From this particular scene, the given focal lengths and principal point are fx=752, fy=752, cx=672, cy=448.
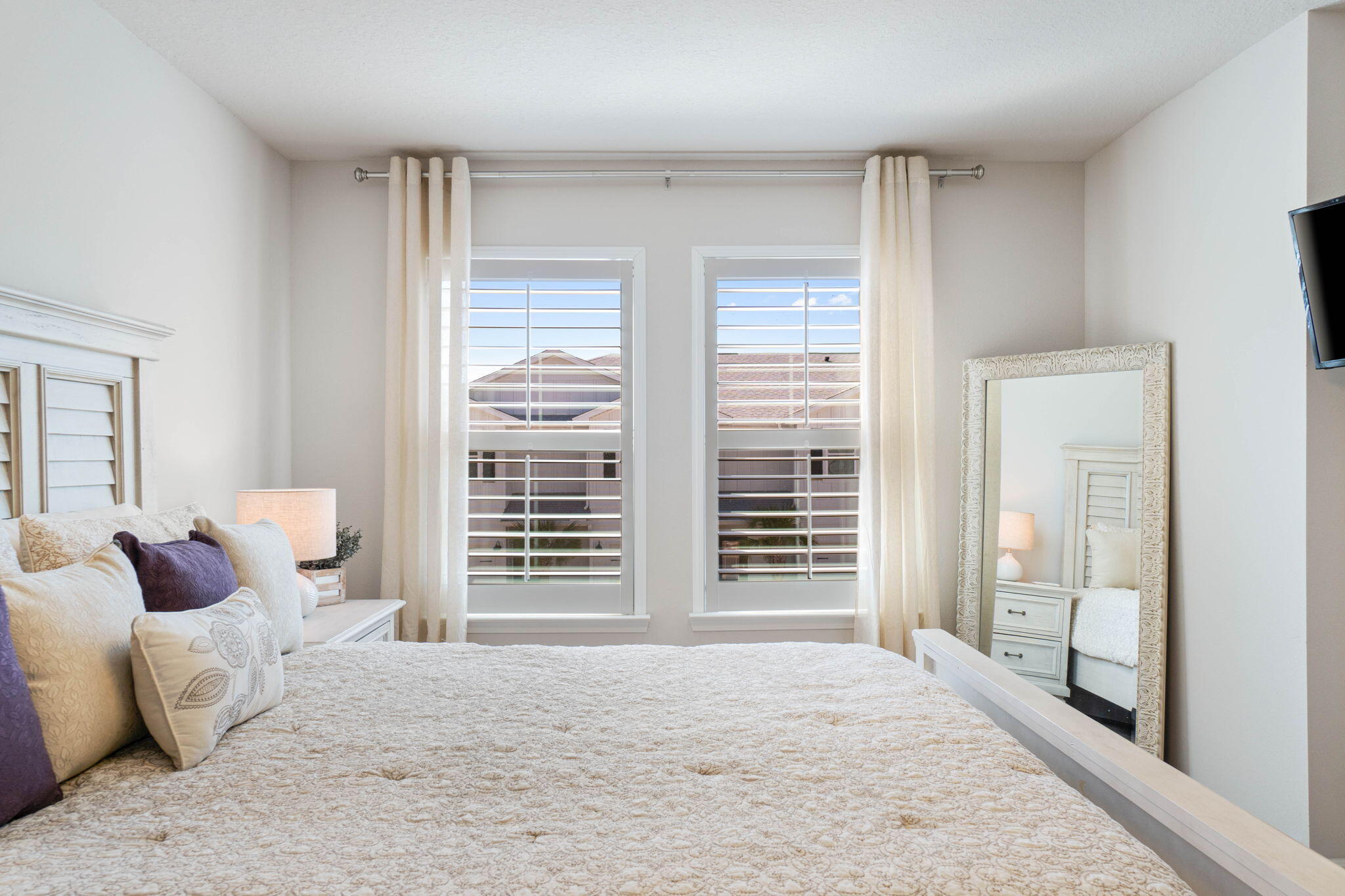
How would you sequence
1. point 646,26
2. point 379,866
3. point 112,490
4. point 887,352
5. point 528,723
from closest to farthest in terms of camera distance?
point 379,866, point 528,723, point 112,490, point 646,26, point 887,352

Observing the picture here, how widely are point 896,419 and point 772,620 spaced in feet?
3.46

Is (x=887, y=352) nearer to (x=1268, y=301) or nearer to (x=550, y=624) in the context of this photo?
(x=1268, y=301)

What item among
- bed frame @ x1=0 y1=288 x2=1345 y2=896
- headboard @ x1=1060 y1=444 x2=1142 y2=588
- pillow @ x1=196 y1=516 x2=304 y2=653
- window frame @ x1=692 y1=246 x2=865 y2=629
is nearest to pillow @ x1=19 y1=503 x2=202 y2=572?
pillow @ x1=196 y1=516 x2=304 y2=653

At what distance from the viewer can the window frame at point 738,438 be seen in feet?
11.2

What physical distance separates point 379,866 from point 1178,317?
313cm

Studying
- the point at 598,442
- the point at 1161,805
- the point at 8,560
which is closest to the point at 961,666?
the point at 1161,805

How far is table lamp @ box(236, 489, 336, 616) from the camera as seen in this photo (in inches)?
104

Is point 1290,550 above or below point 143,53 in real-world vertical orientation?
below

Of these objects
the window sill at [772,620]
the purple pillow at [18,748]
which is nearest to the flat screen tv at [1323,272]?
the window sill at [772,620]

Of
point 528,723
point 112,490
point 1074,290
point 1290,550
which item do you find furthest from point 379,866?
point 1074,290

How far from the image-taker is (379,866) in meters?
0.98

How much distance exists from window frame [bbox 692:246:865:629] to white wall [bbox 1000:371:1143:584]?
0.66 metres

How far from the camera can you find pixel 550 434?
3418 mm

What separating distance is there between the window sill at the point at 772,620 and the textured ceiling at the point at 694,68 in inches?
81.1
